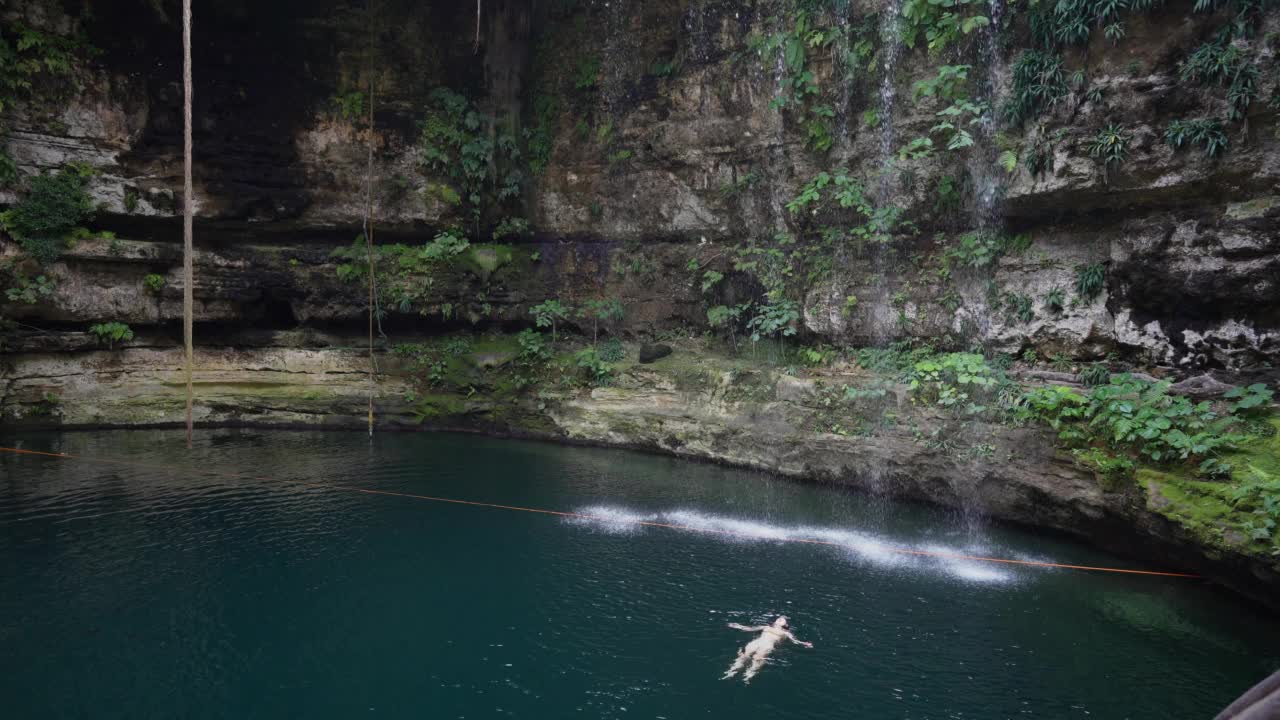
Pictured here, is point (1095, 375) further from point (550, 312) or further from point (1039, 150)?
point (550, 312)

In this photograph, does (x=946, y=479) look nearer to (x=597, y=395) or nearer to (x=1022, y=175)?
(x=1022, y=175)

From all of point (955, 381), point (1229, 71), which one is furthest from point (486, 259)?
point (1229, 71)

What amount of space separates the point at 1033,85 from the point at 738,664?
872 cm

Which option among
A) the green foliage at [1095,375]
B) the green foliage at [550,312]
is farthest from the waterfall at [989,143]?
the green foliage at [550,312]

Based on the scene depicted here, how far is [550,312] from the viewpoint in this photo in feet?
49.3

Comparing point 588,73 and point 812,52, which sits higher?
point 588,73

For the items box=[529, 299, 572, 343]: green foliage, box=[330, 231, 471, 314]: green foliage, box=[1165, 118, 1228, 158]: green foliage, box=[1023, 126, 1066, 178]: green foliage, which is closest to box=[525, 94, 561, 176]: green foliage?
box=[330, 231, 471, 314]: green foliage

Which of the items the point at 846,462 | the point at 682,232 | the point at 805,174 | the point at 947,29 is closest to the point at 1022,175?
the point at 947,29

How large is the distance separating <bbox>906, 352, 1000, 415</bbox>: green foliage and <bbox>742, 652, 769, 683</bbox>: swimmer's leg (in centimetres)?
548

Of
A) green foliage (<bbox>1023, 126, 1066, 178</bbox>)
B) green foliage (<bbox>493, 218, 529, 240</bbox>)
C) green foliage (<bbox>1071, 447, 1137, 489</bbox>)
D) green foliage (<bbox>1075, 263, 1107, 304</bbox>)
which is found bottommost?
green foliage (<bbox>1071, 447, 1137, 489</bbox>)

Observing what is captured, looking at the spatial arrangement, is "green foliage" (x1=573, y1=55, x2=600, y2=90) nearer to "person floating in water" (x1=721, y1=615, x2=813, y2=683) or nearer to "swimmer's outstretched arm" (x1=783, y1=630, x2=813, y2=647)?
"person floating in water" (x1=721, y1=615, x2=813, y2=683)

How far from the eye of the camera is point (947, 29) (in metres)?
10.3

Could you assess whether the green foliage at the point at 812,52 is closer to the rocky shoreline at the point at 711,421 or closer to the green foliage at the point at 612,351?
the rocky shoreline at the point at 711,421

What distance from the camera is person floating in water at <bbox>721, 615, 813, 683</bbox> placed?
536 centimetres
